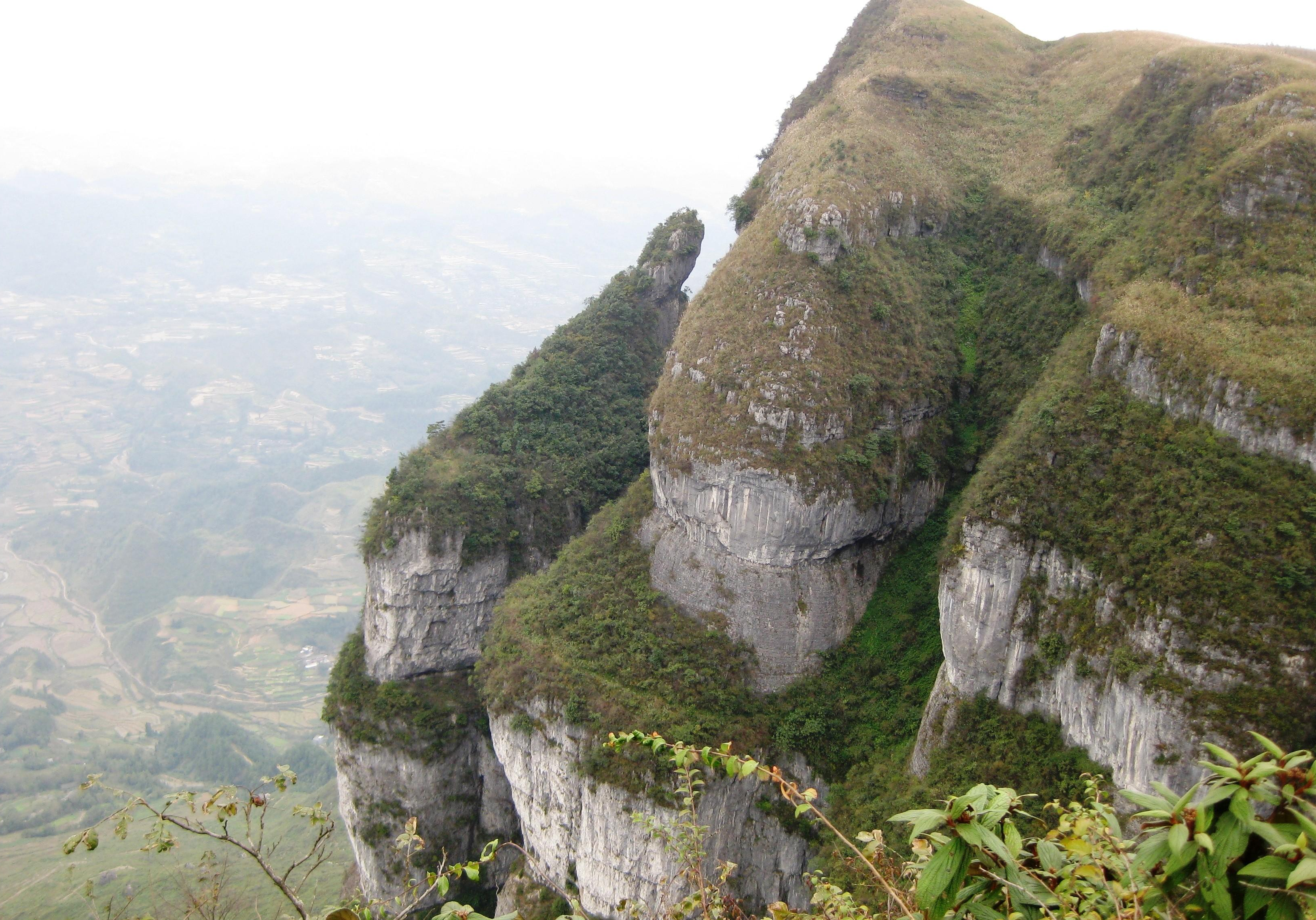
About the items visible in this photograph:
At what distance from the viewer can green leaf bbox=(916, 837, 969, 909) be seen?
394cm

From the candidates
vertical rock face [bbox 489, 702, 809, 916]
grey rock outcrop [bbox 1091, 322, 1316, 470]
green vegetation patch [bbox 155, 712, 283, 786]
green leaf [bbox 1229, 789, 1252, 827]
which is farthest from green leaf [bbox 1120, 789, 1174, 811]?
green vegetation patch [bbox 155, 712, 283, 786]

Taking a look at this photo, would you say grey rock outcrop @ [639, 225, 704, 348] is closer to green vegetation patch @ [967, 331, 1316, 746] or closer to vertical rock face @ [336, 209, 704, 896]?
vertical rock face @ [336, 209, 704, 896]

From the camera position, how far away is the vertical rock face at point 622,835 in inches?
1032

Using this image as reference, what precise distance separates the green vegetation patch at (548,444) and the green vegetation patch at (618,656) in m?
4.65

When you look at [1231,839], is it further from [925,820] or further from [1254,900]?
[925,820]

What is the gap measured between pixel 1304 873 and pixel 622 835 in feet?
86.3

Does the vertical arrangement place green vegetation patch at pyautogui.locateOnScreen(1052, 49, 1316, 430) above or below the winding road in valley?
above

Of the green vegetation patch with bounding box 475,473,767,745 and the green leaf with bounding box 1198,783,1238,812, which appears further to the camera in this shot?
the green vegetation patch with bounding box 475,473,767,745

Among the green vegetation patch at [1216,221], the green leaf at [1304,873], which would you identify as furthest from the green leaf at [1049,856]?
the green vegetation patch at [1216,221]

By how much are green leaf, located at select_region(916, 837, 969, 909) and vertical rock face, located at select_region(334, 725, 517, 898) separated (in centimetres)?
3281

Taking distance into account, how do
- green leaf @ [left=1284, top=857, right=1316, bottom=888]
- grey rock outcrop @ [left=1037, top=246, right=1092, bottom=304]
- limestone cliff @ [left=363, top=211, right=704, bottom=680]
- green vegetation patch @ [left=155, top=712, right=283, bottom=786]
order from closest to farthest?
1. green leaf @ [left=1284, top=857, right=1316, bottom=888]
2. grey rock outcrop @ [left=1037, top=246, right=1092, bottom=304]
3. limestone cliff @ [left=363, top=211, right=704, bottom=680]
4. green vegetation patch @ [left=155, top=712, right=283, bottom=786]

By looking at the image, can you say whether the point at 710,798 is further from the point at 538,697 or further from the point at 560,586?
the point at 560,586

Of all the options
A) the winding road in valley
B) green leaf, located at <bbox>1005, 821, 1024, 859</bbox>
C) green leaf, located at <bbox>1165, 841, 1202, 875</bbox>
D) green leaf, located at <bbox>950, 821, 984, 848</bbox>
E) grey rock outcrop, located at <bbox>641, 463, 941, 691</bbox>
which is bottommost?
the winding road in valley

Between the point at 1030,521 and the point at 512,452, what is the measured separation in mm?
23774
